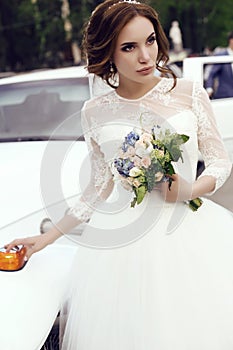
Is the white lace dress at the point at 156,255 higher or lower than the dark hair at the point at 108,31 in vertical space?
lower

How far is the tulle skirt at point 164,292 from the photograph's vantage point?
223 centimetres

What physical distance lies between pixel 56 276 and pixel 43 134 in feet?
5.98

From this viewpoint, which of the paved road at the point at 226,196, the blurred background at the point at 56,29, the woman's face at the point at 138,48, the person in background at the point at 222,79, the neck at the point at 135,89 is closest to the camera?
the woman's face at the point at 138,48

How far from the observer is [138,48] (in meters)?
2.20

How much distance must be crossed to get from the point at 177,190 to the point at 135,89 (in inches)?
17.7

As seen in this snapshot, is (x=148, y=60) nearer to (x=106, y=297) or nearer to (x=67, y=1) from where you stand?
(x=106, y=297)

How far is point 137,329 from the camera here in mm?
2246

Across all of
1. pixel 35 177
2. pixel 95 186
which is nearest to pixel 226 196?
pixel 35 177

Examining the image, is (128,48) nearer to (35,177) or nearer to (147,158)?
(147,158)

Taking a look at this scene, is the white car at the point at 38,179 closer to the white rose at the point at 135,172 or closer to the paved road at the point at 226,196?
the white rose at the point at 135,172

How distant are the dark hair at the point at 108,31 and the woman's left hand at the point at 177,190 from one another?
0.52m

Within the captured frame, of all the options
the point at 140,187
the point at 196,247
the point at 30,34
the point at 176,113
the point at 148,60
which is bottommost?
the point at 30,34

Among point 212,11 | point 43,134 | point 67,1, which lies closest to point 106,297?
point 43,134

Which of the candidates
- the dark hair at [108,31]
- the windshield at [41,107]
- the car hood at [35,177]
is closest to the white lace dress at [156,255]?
the dark hair at [108,31]
